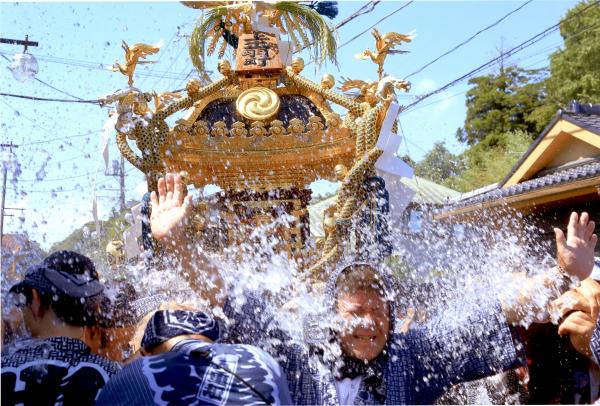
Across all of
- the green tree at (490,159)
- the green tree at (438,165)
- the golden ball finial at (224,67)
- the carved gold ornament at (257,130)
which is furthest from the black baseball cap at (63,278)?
the green tree at (438,165)

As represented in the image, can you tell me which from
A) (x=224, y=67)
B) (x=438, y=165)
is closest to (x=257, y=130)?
(x=224, y=67)

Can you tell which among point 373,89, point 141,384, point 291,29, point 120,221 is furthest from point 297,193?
point 141,384

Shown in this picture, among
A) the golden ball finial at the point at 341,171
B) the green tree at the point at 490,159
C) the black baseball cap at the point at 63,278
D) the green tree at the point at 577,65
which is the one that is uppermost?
the green tree at the point at 577,65

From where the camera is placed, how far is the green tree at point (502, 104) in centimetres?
2384

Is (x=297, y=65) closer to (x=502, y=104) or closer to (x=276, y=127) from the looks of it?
(x=276, y=127)

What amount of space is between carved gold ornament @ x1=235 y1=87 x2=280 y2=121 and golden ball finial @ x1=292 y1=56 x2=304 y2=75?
0.87ft

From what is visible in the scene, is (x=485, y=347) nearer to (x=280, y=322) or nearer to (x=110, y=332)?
(x=280, y=322)

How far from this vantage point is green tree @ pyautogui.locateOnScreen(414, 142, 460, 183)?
88.1 feet

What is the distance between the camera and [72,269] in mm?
1830

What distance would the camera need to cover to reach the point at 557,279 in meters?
2.02

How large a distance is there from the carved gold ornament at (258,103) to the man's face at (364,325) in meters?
3.02

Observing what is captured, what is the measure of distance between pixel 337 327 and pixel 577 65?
65.3 feet

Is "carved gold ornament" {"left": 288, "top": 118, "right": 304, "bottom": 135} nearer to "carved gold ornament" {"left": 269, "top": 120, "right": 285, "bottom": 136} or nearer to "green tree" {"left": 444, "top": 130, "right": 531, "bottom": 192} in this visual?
"carved gold ornament" {"left": 269, "top": 120, "right": 285, "bottom": 136}

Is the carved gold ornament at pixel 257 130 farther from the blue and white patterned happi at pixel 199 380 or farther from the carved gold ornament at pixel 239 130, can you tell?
the blue and white patterned happi at pixel 199 380
